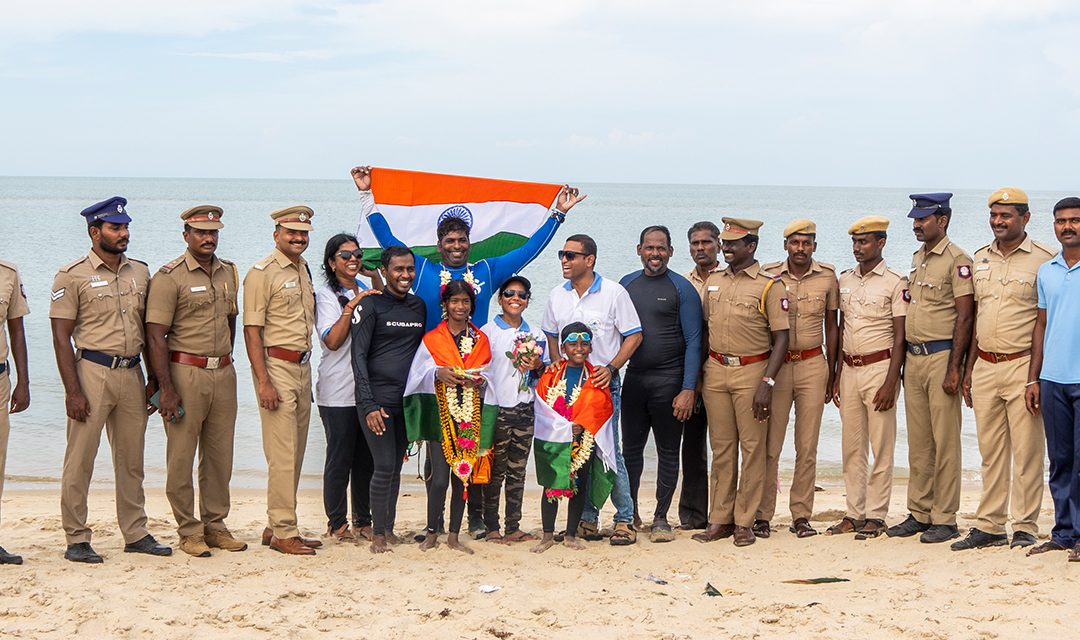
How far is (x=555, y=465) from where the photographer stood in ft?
22.1

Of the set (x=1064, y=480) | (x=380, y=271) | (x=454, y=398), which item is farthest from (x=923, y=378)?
(x=380, y=271)

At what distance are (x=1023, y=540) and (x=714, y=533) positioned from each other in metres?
1.81

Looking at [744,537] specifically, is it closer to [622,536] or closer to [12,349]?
[622,536]

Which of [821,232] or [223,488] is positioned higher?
[821,232]

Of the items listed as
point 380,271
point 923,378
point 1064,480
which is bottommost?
point 1064,480

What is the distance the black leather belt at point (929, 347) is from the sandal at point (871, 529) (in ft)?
3.69

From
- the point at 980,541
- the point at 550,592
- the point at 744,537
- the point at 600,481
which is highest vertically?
the point at 600,481

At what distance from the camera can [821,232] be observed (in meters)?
52.6

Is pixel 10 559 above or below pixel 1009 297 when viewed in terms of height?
below

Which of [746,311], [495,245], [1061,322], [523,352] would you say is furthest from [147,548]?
[1061,322]

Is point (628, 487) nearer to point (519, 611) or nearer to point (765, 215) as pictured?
point (519, 611)

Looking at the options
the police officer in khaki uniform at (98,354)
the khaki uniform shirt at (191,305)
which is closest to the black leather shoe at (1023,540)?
the khaki uniform shirt at (191,305)

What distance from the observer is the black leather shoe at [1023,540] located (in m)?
6.60

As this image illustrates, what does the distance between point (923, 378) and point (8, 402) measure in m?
5.28
